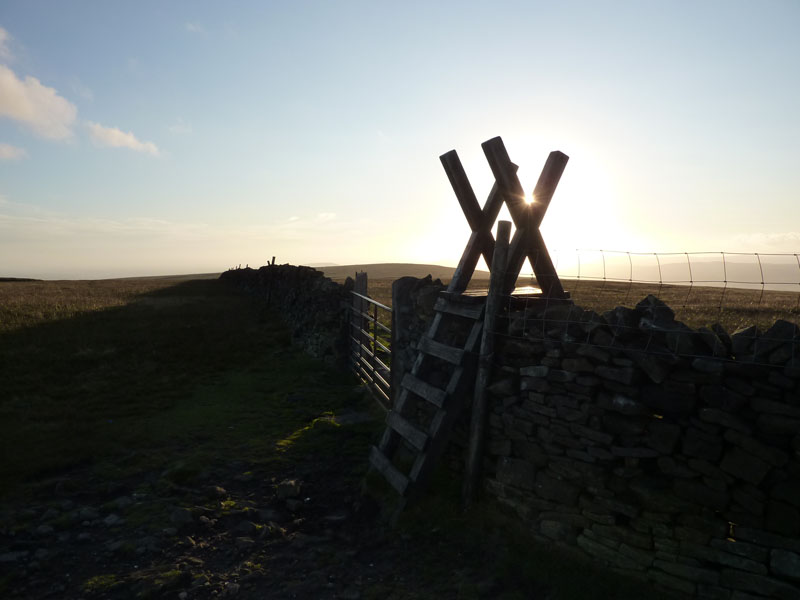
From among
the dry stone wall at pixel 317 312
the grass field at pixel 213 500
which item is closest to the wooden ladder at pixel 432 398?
the grass field at pixel 213 500

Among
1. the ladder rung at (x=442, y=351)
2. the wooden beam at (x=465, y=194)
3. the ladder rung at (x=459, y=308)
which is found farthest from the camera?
the wooden beam at (x=465, y=194)

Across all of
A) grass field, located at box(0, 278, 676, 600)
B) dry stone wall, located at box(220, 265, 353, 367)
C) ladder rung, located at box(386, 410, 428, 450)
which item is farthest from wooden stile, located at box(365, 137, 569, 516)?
dry stone wall, located at box(220, 265, 353, 367)

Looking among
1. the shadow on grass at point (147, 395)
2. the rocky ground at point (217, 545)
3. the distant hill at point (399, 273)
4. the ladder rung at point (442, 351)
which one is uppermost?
the distant hill at point (399, 273)

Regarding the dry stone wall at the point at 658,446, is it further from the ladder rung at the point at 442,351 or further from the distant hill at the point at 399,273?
the distant hill at the point at 399,273

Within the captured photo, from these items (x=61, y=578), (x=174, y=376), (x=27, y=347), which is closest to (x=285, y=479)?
(x=61, y=578)

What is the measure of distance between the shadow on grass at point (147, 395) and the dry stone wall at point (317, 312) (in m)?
0.53

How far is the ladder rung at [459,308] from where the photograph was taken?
600cm

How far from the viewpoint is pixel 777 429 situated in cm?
383

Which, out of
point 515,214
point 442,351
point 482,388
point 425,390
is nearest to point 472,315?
point 442,351

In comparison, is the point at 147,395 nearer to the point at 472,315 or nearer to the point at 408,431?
the point at 408,431

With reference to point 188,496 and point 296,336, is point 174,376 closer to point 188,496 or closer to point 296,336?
point 296,336

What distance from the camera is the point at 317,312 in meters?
14.3

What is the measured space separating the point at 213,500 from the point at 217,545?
97 centimetres

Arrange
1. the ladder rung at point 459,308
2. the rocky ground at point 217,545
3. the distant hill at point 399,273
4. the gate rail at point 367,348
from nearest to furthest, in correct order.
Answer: the rocky ground at point 217,545 → the ladder rung at point 459,308 → the gate rail at point 367,348 → the distant hill at point 399,273
